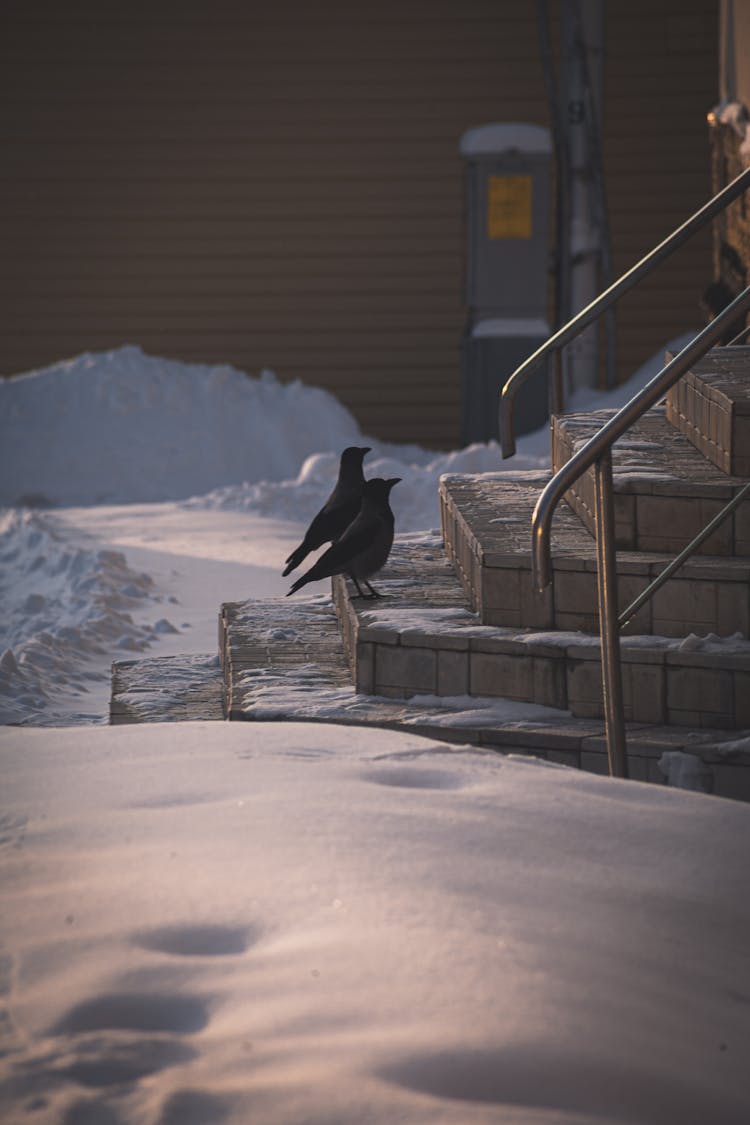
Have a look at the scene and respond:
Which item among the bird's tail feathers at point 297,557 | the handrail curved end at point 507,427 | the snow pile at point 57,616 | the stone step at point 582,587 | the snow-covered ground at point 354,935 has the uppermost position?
the handrail curved end at point 507,427

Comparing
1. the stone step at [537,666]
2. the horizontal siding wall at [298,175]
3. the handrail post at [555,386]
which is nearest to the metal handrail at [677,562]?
the stone step at [537,666]

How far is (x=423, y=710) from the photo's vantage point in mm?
4133

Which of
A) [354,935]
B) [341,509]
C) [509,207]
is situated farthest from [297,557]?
[509,207]

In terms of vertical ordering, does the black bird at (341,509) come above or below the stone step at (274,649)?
above

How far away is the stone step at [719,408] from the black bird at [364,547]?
3.47ft

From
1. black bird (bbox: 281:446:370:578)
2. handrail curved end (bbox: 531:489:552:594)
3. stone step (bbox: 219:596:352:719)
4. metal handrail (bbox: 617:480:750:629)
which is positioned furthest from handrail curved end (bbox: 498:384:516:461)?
handrail curved end (bbox: 531:489:552:594)

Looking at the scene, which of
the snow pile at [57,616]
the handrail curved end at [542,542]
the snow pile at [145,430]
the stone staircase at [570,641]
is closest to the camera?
the handrail curved end at [542,542]

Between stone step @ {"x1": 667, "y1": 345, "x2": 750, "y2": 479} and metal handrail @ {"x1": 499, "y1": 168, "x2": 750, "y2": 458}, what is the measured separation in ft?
1.49

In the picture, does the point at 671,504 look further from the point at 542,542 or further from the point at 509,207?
the point at 509,207

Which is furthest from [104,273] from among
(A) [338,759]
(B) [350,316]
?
(A) [338,759]

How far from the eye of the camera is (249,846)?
261 cm

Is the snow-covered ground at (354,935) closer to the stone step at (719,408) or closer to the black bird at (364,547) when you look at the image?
the black bird at (364,547)

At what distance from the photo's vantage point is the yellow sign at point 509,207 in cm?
1074

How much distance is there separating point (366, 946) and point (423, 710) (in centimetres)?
195
